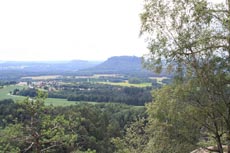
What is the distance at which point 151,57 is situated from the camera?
9.34 meters

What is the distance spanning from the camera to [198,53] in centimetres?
883

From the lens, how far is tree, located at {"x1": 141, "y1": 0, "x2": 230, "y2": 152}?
855 cm

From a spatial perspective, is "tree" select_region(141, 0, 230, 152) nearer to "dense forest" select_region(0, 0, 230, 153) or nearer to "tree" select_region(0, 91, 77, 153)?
"dense forest" select_region(0, 0, 230, 153)

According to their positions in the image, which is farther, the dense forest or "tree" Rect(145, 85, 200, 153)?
"tree" Rect(145, 85, 200, 153)

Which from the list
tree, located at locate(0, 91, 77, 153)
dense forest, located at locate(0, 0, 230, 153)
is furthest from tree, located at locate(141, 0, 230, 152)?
tree, located at locate(0, 91, 77, 153)

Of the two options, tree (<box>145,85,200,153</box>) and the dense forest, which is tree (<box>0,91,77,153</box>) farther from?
tree (<box>145,85,200,153</box>)

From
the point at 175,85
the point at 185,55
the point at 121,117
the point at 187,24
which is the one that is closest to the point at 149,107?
the point at 175,85

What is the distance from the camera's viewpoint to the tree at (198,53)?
8547mm

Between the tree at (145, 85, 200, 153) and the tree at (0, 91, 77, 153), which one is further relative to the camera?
the tree at (145, 85, 200, 153)

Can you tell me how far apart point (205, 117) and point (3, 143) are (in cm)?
542

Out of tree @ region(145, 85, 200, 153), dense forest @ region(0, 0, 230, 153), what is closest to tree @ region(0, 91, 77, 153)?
dense forest @ region(0, 0, 230, 153)

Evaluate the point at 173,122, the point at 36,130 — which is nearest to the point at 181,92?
the point at 173,122

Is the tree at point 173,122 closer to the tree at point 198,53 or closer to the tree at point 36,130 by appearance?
the tree at point 198,53

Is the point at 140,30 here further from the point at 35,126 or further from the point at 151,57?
the point at 35,126
